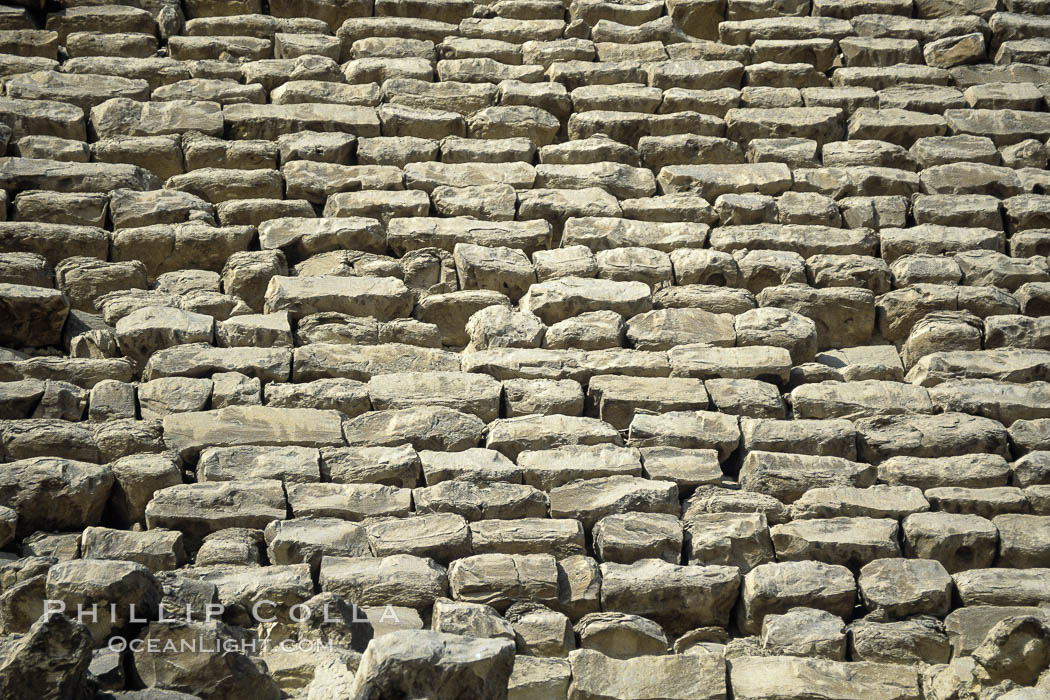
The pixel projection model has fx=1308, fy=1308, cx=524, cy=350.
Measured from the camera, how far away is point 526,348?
4375 mm

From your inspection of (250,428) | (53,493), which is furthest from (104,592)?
(250,428)

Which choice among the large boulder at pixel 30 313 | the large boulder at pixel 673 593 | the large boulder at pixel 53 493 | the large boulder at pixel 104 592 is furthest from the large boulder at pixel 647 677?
the large boulder at pixel 30 313

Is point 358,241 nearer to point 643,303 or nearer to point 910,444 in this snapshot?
point 643,303

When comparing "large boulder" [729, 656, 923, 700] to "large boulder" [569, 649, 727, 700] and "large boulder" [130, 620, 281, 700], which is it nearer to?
"large boulder" [569, 649, 727, 700]

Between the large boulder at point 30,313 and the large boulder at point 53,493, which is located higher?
the large boulder at point 30,313

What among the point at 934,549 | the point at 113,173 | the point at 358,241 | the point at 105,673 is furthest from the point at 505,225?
the point at 105,673

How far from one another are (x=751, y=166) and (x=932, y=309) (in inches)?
38.4

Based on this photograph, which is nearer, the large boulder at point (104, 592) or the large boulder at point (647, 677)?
the large boulder at point (104, 592)

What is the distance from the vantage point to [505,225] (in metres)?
4.82

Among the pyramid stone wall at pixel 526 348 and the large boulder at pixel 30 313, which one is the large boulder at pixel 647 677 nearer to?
the pyramid stone wall at pixel 526 348

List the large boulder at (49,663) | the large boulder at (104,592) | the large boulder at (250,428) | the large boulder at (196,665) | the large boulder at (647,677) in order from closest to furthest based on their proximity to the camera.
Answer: the large boulder at (49,663) < the large boulder at (196,665) < the large boulder at (104,592) < the large boulder at (647,677) < the large boulder at (250,428)

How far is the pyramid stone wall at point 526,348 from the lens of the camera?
339 cm

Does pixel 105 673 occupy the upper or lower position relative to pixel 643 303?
lower

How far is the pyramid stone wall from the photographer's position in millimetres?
3387
